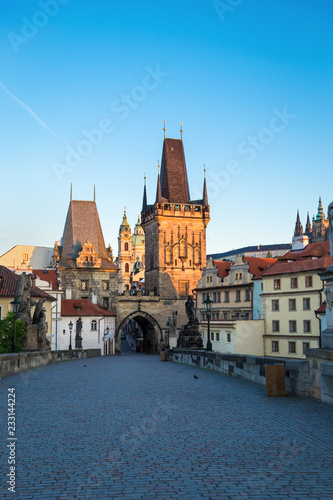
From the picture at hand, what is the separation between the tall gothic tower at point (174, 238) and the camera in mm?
83125

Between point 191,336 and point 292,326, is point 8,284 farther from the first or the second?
point 292,326

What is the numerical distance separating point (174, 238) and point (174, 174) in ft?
39.8

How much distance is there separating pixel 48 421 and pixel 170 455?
11.2 ft

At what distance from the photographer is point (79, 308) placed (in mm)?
69562

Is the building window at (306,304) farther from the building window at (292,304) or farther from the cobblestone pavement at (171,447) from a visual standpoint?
the cobblestone pavement at (171,447)

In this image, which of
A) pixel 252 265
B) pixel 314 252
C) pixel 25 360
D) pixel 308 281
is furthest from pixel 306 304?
pixel 25 360

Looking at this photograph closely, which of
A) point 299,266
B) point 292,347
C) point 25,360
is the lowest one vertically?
point 292,347

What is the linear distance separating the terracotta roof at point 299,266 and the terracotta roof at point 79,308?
23.2 m

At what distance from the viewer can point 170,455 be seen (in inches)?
284

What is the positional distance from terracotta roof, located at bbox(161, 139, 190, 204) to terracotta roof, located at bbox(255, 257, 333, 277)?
3342cm

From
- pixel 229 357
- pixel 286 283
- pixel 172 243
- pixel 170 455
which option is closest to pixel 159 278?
pixel 172 243

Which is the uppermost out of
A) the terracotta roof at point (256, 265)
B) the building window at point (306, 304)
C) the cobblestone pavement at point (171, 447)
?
the terracotta roof at point (256, 265)

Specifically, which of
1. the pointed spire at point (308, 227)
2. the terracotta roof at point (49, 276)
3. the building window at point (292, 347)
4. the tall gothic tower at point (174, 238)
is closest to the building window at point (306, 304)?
the building window at point (292, 347)

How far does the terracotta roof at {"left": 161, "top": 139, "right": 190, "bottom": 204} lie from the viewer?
3487 inches
